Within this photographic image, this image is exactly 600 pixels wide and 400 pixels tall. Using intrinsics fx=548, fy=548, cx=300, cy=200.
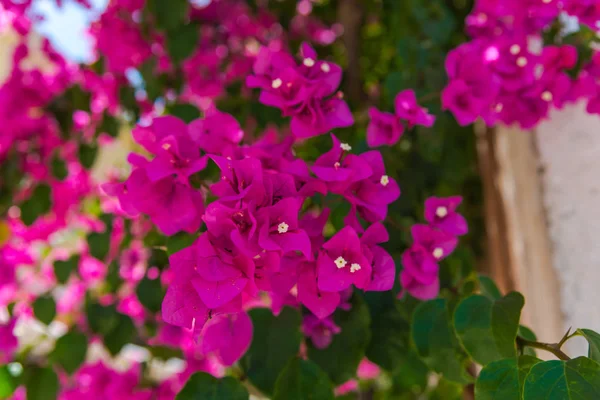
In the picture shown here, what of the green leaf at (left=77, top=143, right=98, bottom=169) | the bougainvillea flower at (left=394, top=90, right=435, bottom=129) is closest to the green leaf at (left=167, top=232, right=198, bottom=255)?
the bougainvillea flower at (left=394, top=90, right=435, bottom=129)

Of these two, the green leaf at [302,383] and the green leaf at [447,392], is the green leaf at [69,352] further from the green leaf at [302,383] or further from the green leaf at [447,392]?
the green leaf at [447,392]

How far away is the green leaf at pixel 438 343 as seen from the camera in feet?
2.22

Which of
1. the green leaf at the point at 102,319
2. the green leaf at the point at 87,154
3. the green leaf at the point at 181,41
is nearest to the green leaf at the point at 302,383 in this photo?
the green leaf at the point at 102,319

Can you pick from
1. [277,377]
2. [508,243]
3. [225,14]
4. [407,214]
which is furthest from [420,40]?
[277,377]

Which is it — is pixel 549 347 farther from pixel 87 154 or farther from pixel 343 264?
pixel 87 154

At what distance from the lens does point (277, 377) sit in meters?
0.72

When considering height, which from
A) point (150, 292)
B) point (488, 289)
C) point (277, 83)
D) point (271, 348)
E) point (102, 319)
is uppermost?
point (277, 83)

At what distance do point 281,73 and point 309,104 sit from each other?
0.05 m

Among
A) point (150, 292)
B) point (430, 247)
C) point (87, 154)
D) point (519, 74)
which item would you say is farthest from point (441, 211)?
point (87, 154)

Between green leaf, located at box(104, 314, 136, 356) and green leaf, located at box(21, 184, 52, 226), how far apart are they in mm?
478

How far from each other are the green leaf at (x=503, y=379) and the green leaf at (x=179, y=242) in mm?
360

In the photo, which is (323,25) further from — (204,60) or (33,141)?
(33,141)

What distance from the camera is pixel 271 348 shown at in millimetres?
736

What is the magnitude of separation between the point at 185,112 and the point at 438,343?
611mm
